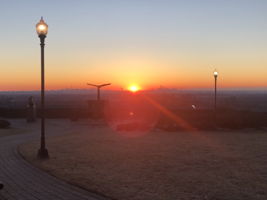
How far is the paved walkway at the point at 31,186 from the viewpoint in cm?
825

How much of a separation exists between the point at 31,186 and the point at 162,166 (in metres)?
4.52

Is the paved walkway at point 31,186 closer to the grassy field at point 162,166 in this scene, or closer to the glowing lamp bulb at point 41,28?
the grassy field at point 162,166

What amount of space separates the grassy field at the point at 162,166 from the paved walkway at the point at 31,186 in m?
0.37

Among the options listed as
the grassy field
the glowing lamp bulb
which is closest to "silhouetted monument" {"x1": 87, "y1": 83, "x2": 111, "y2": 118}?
the grassy field

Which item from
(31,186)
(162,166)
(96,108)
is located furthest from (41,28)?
(96,108)

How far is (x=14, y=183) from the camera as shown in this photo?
30.8 ft

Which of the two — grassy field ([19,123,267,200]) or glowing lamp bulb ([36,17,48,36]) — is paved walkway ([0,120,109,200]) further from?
glowing lamp bulb ([36,17,48,36])

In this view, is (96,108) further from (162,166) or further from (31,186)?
(31,186)

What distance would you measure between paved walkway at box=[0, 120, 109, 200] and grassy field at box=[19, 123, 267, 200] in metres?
0.37

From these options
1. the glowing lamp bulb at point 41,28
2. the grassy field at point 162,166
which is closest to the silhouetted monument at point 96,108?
the grassy field at point 162,166

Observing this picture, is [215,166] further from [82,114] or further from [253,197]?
[82,114]

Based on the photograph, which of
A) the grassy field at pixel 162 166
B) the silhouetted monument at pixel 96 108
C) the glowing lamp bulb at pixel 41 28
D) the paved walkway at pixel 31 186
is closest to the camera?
the paved walkway at pixel 31 186

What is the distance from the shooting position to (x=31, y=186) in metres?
9.09

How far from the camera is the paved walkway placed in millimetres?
8250
